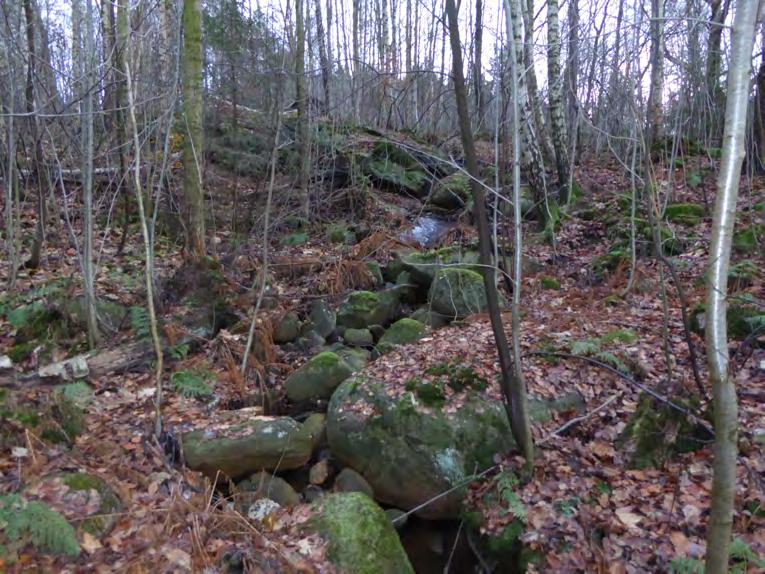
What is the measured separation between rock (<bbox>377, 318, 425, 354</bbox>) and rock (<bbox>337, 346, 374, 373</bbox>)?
192 millimetres

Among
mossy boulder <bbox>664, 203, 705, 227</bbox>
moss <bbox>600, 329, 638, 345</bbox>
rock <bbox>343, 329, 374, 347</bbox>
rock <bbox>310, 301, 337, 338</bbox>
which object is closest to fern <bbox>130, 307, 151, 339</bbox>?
rock <bbox>310, 301, 337, 338</bbox>

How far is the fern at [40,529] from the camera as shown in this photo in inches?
113

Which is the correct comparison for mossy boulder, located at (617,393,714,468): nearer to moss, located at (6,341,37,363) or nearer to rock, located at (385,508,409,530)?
rock, located at (385,508,409,530)

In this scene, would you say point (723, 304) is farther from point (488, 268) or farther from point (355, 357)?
point (355, 357)

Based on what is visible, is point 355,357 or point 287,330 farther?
A: point 287,330

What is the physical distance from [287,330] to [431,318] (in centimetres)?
192

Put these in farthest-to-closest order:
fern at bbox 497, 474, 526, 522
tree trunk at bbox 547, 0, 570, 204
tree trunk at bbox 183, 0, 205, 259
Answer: tree trunk at bbox 547, 0, 570, 204 → tree trunk at bbox 183, 0, 205, 259 → fern at bbox 497, 474, 526, 522

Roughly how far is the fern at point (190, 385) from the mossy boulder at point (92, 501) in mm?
1753

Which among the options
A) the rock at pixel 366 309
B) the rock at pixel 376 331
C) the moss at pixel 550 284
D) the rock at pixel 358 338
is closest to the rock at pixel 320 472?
the rock at pixel 358 338

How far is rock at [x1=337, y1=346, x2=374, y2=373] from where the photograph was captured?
20.0 feet

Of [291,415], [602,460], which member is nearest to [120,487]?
[291,415]

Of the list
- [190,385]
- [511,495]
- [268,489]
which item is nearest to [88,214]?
[190,385]

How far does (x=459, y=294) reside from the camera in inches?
288

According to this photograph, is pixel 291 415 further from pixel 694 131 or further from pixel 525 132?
pixel 694 131
